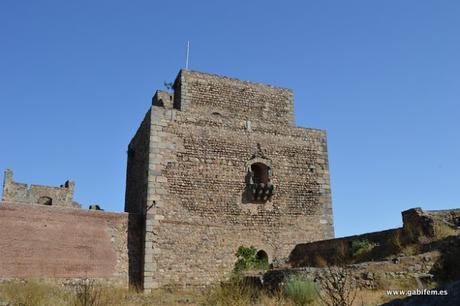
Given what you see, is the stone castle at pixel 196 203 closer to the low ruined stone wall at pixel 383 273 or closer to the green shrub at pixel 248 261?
the green shrub at pixel 248 261

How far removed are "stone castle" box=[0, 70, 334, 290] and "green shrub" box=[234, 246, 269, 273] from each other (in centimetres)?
27

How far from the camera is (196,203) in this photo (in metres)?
16.9

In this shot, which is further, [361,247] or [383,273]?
[361,247]

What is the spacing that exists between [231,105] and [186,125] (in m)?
3.07

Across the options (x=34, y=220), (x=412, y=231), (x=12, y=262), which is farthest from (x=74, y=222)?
(x=412, y=231)

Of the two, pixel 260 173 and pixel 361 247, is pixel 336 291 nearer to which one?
pixel 361 247

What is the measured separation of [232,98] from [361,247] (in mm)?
8891

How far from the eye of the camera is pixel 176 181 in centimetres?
1673

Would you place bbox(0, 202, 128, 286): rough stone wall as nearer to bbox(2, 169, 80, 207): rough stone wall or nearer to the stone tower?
the stone tower

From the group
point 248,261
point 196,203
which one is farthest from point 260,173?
point 248,261

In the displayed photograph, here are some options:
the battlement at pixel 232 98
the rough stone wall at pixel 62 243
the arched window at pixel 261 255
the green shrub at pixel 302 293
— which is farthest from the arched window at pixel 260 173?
the green shrub at pixel 302 293

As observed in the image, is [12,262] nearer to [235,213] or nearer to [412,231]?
[235,213]

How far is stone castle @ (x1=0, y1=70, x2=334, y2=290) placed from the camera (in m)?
14.5

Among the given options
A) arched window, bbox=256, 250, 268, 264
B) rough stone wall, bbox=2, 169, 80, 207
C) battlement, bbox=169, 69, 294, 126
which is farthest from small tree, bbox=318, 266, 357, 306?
rough stone wall, bbox=2, 169, 80, 207
